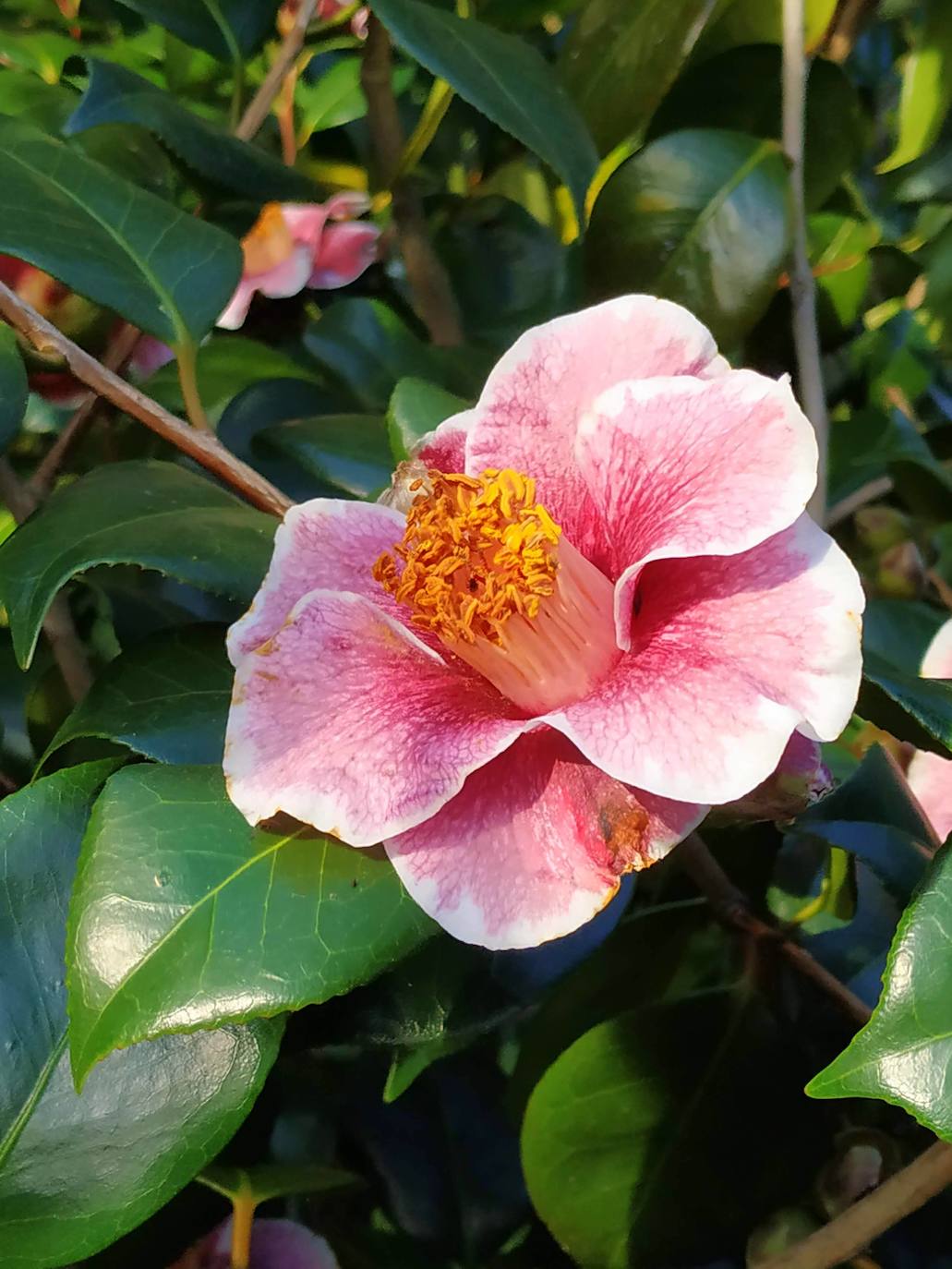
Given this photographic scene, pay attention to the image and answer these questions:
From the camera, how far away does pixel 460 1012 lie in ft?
1.64

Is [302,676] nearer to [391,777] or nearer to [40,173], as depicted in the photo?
[391,777]

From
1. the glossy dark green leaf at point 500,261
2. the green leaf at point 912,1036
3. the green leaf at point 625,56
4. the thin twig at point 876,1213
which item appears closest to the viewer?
the green leaf at point 912,1036

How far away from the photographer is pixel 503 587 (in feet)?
1.35

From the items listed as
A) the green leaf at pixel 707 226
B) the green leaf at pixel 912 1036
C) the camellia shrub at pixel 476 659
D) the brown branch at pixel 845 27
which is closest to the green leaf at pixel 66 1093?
the camellia shrub at pixel 476 659

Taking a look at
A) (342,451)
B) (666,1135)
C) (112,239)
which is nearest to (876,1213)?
(666,1135)

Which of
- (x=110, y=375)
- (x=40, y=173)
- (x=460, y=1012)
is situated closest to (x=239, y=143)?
(x=40, y=173)

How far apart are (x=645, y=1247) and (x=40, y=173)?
0.71 m

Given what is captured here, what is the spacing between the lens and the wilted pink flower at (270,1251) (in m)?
0.62

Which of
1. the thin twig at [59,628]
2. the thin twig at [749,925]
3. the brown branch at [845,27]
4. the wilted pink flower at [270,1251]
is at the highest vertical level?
the brown branch at [845,27]

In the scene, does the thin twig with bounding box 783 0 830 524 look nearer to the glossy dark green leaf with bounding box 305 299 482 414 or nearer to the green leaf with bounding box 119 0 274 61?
the glossy dark green leaf with bounding box 305 299 482 414

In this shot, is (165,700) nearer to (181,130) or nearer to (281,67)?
(181,130)

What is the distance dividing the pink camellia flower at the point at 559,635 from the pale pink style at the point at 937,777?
241mm

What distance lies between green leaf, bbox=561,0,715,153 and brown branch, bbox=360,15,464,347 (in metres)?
0.15

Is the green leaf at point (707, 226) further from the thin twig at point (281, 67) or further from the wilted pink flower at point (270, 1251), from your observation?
the wilted pink flower at point (270, 1251)
